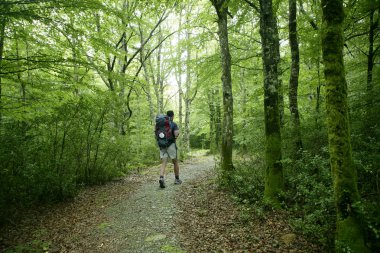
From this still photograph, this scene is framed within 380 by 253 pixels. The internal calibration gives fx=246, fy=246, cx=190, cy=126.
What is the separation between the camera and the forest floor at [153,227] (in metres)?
4.33

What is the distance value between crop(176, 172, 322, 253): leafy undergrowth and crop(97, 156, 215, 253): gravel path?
11.2 inches

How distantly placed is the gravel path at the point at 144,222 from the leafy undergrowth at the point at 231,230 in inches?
11.2

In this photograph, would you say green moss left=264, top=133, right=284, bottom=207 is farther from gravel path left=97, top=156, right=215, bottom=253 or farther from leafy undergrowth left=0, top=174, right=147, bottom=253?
leafy undergrowth left=0, top=174, right=147, bottom=253

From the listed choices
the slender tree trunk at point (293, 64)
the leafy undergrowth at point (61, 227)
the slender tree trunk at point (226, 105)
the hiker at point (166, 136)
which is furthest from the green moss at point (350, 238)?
the hiker at point (166, 136)

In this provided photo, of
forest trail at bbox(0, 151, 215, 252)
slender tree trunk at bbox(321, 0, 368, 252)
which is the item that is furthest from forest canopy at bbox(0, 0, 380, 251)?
forest trail at bbox(0, 151, 215, 252)

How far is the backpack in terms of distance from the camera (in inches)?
323

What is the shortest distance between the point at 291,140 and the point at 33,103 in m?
7.15

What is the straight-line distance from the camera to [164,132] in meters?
8.21

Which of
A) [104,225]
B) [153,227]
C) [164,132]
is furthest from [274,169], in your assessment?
[104,225]

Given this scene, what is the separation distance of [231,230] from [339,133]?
2671 millimetres

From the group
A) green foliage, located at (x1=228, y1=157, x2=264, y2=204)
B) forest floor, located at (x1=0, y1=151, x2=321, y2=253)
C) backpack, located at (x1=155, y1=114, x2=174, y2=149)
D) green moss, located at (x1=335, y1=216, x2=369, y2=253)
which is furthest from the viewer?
backpack, located at (x1=155, y1=114, x2=174, y2=149)

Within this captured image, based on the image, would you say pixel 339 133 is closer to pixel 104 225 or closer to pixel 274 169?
Result: pixel 274 169

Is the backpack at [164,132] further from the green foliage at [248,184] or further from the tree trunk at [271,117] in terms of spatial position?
the tree trunk at [271,117]

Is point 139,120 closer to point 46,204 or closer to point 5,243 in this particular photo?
point 46,204
